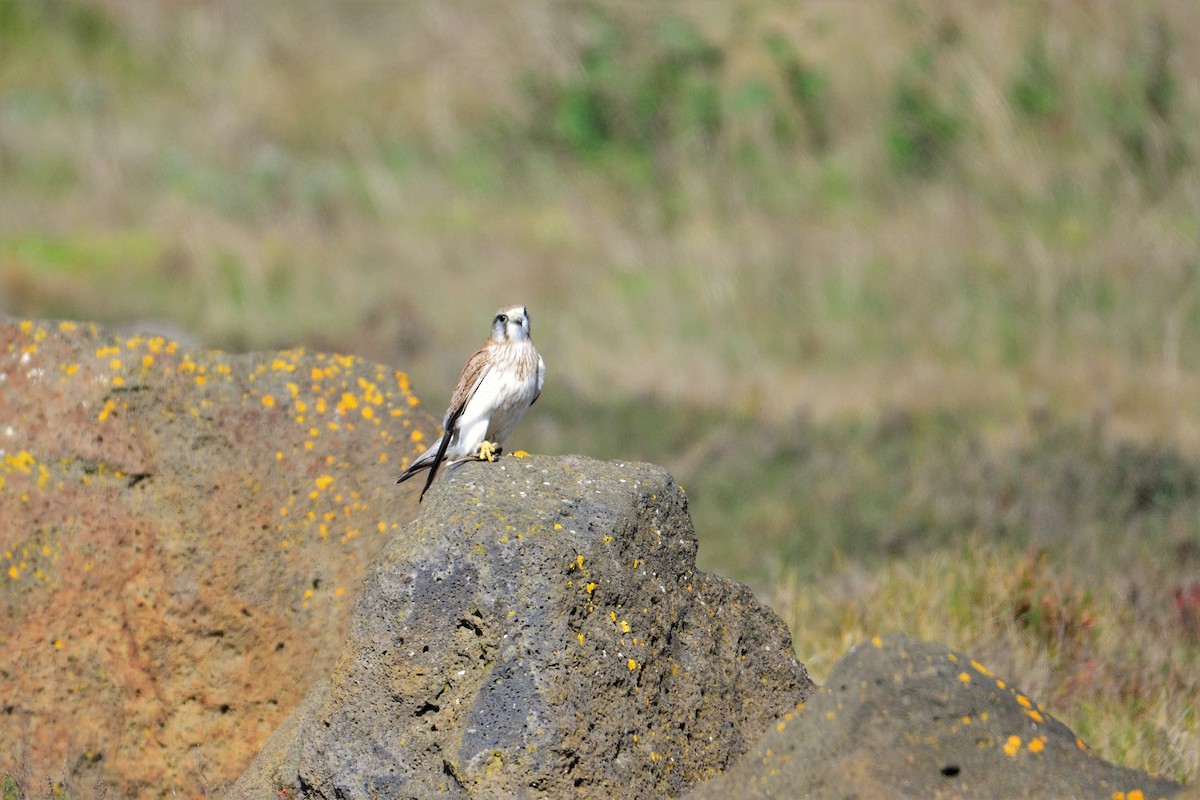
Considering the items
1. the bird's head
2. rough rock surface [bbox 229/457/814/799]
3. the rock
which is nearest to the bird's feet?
rough rock surface [bbox 229/457/814/799]

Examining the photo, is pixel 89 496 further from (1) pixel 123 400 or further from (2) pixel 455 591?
(2) pixel 455 591

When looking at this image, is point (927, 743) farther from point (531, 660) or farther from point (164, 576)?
point (164, 576)

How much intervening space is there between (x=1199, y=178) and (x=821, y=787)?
944 cm

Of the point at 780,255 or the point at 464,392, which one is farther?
the point at 780,255

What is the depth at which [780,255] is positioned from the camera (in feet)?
37.5

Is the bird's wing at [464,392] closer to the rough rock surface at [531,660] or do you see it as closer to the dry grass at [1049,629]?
the rough rock surface at [531,660]

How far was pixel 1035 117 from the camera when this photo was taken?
12.2 metres

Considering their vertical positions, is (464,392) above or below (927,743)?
above

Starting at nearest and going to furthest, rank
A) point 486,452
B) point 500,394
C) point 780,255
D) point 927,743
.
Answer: point 927,743 → point 486,452 → point 500,394 → point 780,255

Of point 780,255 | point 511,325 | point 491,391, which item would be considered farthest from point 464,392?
point 780,255

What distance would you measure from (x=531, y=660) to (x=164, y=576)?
140cm

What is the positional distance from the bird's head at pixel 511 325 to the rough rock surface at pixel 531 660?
62cm

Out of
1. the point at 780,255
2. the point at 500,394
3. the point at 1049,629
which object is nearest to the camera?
the point at 500,394

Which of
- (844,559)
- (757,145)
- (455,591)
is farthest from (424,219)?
(455,591)
